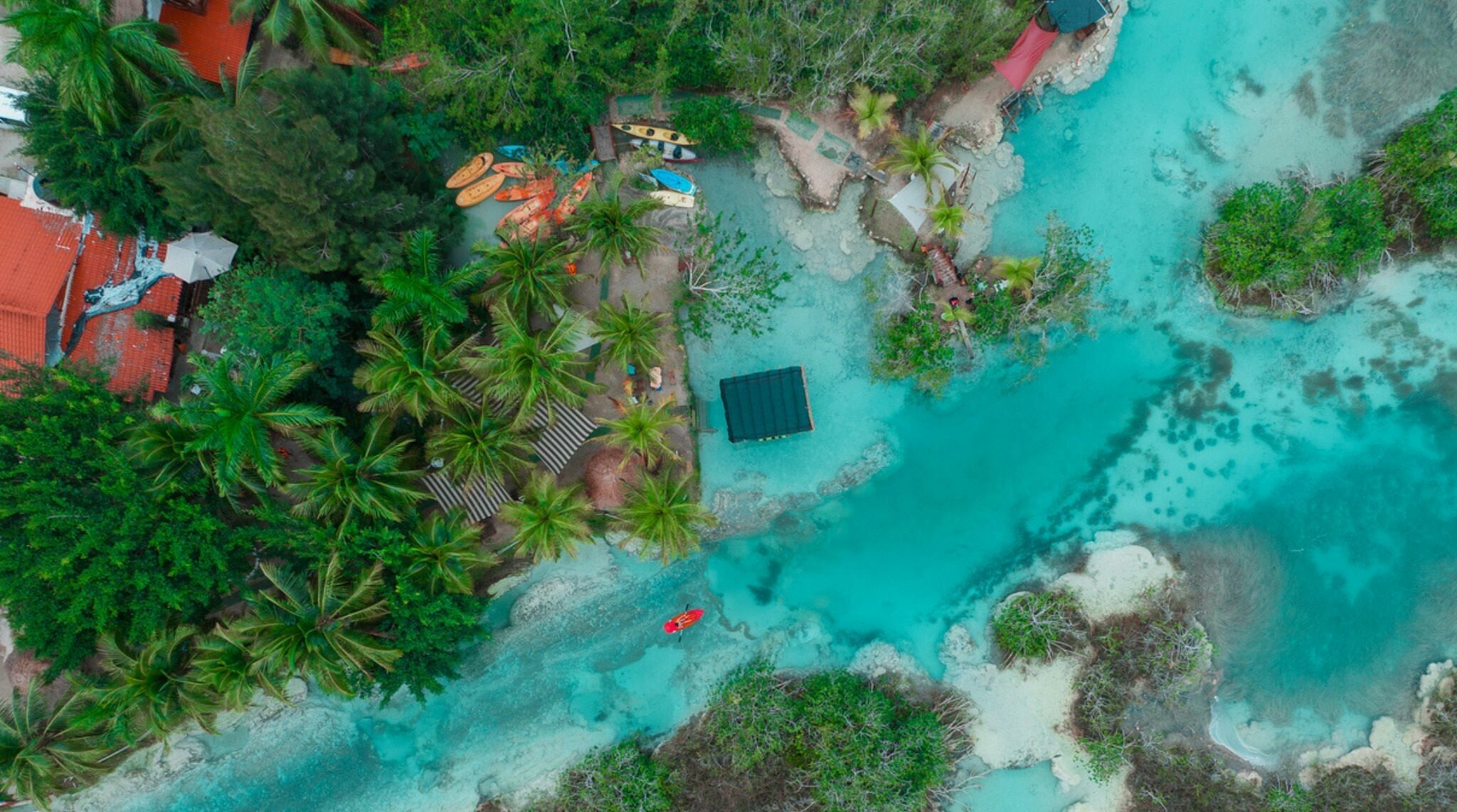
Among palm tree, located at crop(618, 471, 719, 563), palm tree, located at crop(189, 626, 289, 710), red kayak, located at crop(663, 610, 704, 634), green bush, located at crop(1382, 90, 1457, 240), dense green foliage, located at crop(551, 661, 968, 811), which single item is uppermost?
green bush, located at crop(1382, 90, 1457, 240)

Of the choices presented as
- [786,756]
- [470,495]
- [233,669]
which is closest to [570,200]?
[470,495]

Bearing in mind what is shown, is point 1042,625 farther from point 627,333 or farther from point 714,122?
point 714,122

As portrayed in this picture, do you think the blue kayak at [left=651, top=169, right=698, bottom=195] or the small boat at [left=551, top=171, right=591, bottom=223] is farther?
the blue kayak at [left=651, top=169, right=698, bottom=195]

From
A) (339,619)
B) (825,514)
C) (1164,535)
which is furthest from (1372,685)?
(339,619)

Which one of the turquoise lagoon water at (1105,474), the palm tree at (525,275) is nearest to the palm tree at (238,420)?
the palm tree at (525,275)

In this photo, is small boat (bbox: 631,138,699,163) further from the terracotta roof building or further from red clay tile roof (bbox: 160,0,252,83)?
the terracotta roof building

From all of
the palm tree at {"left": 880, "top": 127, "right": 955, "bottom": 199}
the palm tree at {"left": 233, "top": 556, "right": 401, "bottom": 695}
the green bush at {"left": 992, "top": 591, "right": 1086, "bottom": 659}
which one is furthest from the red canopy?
the palm tree at {"left": 233, "top": 556, "right": 401, "bottom": 695}
